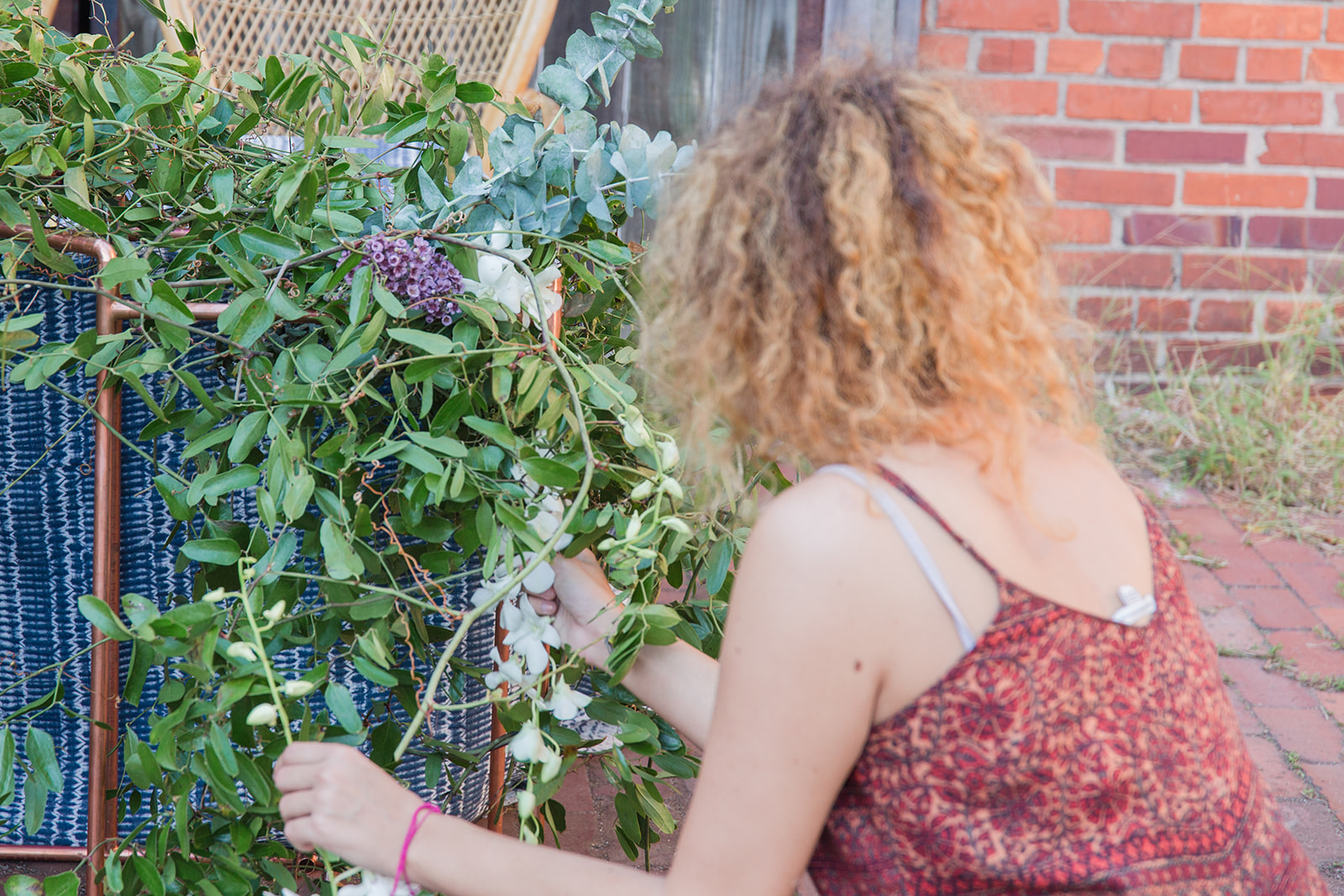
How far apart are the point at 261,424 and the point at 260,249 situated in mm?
170

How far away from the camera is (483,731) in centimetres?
155

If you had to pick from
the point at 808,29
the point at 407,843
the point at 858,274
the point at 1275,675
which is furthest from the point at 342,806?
the point at 808,29

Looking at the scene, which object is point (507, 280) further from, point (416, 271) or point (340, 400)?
point (340, 400)

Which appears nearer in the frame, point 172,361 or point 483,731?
point 172,361

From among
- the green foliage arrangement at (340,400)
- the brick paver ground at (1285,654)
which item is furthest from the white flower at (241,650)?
the brick paver ground at (1285,654)

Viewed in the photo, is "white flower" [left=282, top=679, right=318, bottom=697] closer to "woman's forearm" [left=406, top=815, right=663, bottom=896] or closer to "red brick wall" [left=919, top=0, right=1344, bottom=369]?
"woman's forearm" [left=406, top=815, right=663, bottom=896]

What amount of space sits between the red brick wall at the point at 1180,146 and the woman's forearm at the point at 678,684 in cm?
259

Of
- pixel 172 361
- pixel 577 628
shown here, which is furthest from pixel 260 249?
pixel 577 628

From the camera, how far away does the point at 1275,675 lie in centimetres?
251

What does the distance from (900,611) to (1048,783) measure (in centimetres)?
18

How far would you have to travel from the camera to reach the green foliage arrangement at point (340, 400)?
106 cm

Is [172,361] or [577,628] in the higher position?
[172,361]

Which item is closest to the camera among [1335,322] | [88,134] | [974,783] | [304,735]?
[974,783]

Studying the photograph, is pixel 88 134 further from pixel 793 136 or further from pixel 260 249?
pixel 793 136
